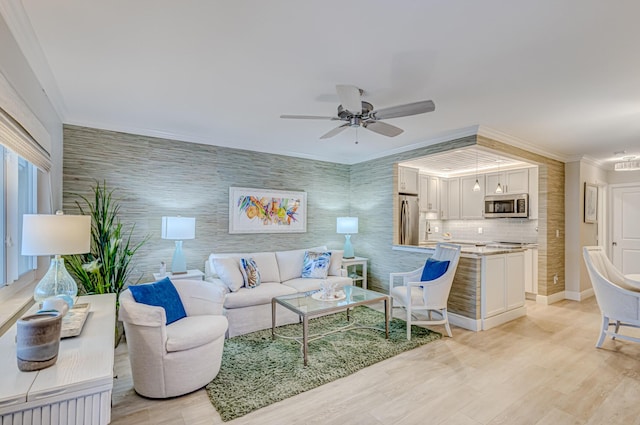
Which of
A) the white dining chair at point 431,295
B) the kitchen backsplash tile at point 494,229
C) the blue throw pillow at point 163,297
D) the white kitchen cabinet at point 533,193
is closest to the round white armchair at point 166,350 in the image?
the blue throw pillow at point 163,297

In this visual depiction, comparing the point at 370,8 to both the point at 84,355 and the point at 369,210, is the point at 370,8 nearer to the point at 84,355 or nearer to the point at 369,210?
the point at 84,355

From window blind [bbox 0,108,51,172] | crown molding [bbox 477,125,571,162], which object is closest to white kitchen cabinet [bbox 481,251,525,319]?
crown molding [bbox 477,125,571,162]

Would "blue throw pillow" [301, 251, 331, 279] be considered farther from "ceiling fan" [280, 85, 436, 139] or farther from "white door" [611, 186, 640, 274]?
"white door" [611, 186, 640, 274]

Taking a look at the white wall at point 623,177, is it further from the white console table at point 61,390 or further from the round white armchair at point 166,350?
the white console table at point 61,390

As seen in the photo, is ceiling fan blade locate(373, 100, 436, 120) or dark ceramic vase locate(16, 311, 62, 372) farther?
ceiling fan blade locate(373, 100, 436, 120)

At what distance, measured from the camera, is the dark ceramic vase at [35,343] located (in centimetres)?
128

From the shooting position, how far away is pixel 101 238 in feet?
11.1

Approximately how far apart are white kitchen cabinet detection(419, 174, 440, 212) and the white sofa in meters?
2.68

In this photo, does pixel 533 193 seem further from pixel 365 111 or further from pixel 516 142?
pixel 365 111

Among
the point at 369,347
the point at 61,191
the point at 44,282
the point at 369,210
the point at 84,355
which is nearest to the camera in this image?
the point at 84,355

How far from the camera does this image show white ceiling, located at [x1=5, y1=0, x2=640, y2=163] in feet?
5.74

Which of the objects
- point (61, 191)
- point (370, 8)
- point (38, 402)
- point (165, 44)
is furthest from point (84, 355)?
point (61, 191)

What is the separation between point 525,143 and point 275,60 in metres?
4.00

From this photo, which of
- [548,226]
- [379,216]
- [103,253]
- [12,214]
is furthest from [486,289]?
[12,214]
